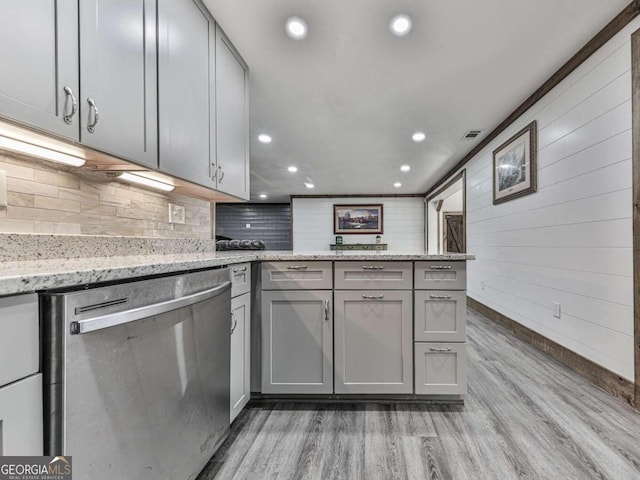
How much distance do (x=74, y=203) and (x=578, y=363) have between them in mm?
3313

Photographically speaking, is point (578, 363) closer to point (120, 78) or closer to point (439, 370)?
point (439, 370)

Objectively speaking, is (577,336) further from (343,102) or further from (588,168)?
(343,102)

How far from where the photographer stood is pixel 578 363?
2301mm

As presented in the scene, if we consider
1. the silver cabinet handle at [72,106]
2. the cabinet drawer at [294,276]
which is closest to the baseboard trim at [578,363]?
the cabinet drawer at [294,276]

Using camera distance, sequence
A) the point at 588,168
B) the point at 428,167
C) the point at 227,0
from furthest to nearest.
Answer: the point at 428,167
the point at 588,168
the point at 227,0

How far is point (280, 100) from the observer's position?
3057 mm

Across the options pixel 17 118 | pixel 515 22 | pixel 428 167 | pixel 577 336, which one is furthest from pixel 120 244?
pixel 428 167

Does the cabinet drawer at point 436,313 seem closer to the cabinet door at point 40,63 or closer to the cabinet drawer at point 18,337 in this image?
the cabinet drawer at point 18,337

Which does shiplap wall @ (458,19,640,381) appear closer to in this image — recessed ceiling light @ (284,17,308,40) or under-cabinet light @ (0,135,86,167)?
recessed ceiling light @ (284,17,308,40)

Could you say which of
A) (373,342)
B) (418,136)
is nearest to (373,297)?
(373,342)

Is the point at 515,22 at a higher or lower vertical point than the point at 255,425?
higher

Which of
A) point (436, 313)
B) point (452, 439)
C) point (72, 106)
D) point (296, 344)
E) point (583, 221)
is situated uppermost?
point (72, 106)

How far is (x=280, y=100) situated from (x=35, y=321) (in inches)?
112

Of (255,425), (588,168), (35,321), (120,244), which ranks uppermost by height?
(588,168)
